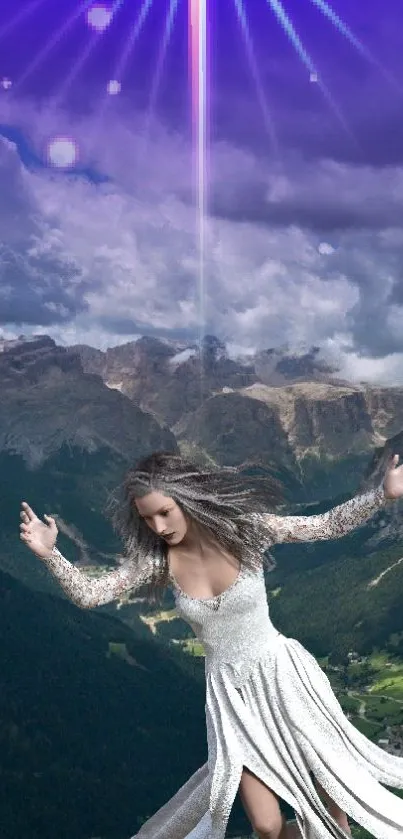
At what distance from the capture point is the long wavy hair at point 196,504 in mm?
4570

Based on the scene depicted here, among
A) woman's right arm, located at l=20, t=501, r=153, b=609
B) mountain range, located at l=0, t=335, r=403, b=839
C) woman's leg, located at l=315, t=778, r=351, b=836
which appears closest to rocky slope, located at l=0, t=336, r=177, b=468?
mountain range, located at l=0, t=335, r=403, b=839

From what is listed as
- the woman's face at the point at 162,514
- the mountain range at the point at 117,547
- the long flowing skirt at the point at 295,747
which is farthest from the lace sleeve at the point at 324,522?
the mountain range at the point at 117,547

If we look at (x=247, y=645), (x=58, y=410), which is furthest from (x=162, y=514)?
(x=58, y=410)

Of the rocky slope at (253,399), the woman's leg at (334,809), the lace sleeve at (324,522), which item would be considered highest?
the rocky slope at (253,399)

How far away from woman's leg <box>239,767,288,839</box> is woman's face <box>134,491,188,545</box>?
1.19 metres

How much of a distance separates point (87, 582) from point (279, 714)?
1131 mm

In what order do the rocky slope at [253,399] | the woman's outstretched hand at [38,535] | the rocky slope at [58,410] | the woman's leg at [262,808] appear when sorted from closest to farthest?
the woman's leg at [262,808] < the woman's outstretched hand at [38,535] < the rocky slope at [253,399] < the rocky slope at [58,410]

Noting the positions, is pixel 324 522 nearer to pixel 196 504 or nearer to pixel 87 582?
pixel 196 504

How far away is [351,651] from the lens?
214 feet

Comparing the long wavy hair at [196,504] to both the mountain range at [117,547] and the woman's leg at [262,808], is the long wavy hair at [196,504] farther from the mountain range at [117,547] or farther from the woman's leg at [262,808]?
the mountain range at [117,547]

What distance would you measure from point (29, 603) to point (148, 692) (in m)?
9.79

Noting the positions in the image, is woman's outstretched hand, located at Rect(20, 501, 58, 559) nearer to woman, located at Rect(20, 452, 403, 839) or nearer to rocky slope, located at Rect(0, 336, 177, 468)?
woman, located at Rect(20, 452, 403, 839)

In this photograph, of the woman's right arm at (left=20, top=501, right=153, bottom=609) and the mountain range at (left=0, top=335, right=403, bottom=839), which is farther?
the mountain range at (left=0, top=335, right=403, bottom=839)

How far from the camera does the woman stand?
14.6ft
